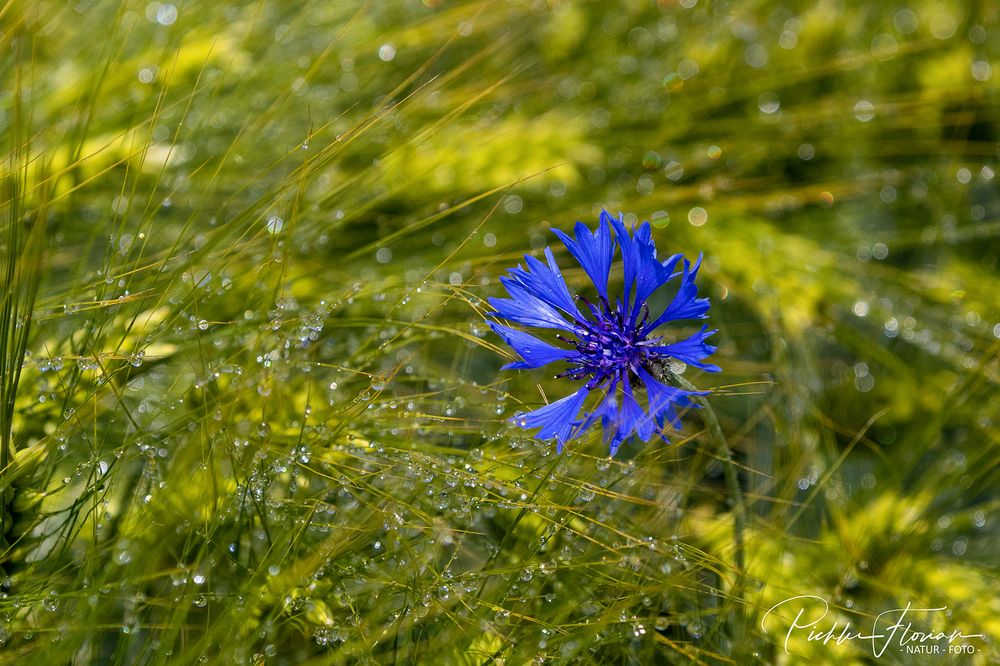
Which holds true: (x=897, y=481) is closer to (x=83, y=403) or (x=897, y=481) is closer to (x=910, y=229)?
(x=910, y=229)

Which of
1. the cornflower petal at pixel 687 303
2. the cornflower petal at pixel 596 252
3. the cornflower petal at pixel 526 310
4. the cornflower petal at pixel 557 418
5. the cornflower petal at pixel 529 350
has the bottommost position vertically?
the cornflower petal at pixel 557 418

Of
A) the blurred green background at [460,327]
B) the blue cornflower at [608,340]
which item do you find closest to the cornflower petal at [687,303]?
the blue cornflower at [608,340]

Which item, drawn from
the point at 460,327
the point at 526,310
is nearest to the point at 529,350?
the point at 526,310

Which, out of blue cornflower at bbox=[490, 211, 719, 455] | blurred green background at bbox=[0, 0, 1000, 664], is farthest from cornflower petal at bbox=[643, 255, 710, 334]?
blurred green background at bbox=[0, 0, 1000, 664]

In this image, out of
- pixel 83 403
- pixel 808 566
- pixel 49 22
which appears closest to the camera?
pixel 83 403

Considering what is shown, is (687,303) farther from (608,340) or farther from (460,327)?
(460,327)

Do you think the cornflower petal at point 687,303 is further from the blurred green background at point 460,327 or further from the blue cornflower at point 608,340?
the blurred green background at point 460,327

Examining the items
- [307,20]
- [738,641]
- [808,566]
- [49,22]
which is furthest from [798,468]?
[49,22]
